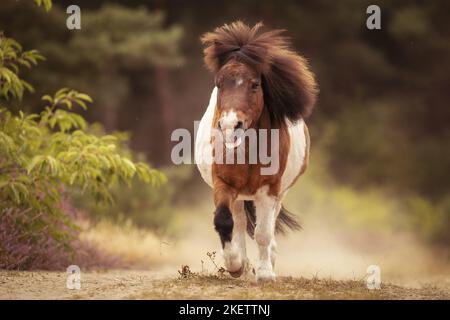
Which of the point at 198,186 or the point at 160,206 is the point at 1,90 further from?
the point at 198,186

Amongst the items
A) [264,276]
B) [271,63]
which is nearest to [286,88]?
[271,63]

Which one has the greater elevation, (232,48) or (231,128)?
(232,48)

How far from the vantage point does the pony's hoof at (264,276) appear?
6.12 m

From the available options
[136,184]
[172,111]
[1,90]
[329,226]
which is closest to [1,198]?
[1,90]

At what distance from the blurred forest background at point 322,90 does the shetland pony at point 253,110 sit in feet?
24.7

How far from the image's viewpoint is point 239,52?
577 centimetres

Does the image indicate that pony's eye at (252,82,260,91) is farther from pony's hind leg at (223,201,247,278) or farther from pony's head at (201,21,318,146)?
pony's hind leg at (223,201,247,278)

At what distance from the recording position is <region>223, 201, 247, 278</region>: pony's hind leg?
230 inches

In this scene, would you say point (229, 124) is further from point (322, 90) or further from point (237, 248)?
point (322, 90)

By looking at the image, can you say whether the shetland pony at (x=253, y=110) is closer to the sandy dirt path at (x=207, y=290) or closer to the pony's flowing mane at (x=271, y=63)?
the pony's flowing mane at (x=271, y=63)

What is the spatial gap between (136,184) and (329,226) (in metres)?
5.15

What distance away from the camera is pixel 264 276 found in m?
6.14

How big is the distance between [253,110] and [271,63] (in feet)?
2.23

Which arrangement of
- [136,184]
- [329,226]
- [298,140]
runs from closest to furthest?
1. [298,140]
2. [136,184]
3. [329,226]
